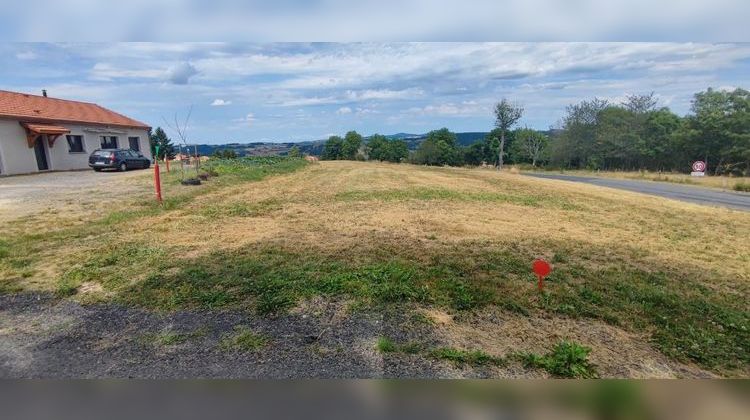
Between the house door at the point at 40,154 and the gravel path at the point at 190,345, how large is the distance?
28.7 ft

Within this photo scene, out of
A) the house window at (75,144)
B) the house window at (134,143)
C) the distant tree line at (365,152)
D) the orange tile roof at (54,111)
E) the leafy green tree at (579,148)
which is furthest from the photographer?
the leafy green tree at (579,148)

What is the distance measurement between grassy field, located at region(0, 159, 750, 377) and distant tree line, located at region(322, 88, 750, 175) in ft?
9.73

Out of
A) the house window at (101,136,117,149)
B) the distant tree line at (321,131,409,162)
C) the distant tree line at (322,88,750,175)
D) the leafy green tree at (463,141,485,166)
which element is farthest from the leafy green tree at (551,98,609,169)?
the house window at (101,136,117,149)

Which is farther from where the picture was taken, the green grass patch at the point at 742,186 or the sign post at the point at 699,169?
the sign post at the point at 699,169

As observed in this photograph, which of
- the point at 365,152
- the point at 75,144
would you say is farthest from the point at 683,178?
the point at 75,144

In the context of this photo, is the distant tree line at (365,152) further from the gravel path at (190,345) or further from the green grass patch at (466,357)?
the green grass patch at (466,357)

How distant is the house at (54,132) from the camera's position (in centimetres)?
873

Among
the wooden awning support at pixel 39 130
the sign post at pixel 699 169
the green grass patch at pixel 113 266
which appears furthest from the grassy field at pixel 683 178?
the wooden awning support at pixel 39 130

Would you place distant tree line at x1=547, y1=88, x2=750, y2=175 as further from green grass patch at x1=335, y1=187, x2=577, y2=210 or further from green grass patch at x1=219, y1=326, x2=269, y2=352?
green grass patch at x1=219, y1=326, x2=269, y2=352

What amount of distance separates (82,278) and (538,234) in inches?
279

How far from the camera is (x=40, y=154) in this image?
37.3ft

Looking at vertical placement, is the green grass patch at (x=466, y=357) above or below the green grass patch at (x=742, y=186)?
above

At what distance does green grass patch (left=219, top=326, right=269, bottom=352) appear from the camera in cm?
307

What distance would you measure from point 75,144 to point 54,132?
3.75 feet
